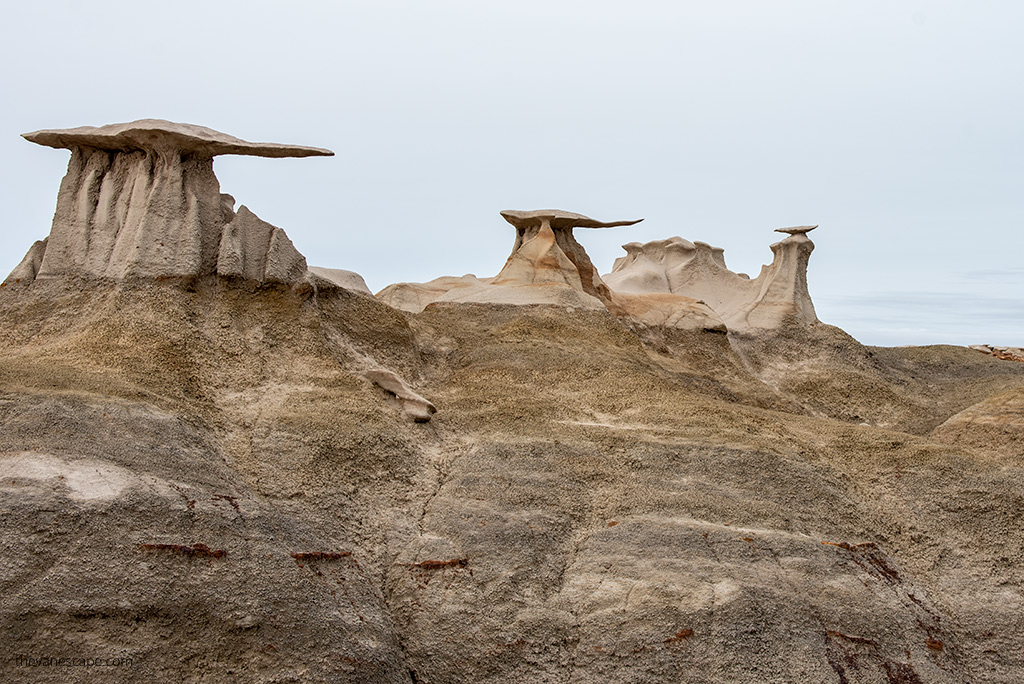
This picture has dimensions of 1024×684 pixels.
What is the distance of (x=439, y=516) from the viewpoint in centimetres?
1148

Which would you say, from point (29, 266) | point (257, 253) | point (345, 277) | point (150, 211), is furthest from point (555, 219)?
point (29, 266)

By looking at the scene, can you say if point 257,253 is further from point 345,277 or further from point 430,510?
point 430,510

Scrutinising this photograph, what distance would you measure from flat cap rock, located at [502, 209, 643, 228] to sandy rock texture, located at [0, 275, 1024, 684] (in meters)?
7.26

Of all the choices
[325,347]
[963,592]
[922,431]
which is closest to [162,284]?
[325,347]

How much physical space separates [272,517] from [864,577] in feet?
21.4

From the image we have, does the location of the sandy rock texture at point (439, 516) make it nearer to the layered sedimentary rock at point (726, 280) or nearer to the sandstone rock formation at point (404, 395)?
the sandstone rock formation at point (404, 395)

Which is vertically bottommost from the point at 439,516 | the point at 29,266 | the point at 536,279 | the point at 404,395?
the point at 439,516

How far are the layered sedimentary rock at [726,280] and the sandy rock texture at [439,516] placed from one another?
8.71m

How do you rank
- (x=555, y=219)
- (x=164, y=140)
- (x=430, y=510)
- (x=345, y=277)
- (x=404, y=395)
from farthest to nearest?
1. (x=555, y=219)
2. (x=345, y=277)
3. (x=164, y=140)
4. (x=404, y=395)
5. (x=430, y=510)

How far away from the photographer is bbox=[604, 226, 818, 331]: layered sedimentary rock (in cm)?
2345

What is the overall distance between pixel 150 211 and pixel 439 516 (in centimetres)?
629

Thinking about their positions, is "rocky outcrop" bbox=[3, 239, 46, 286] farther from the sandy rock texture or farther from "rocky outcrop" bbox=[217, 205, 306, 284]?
"rocky outcrop" bbox=[217, 205, 306, 284]

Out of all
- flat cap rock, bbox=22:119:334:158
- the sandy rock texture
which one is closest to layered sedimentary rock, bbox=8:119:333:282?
flat cap rock, bbox=22:119:334:158

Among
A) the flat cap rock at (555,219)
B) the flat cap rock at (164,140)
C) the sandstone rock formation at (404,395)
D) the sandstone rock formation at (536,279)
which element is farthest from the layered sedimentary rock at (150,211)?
the flat cap rock at (555,219)
